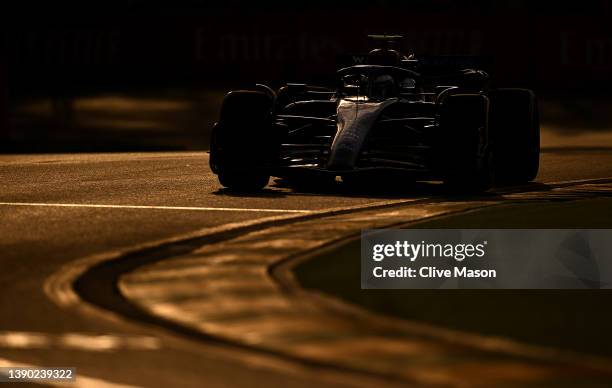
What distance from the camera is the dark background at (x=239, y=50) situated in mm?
30969

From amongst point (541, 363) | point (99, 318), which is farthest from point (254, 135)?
point (541, 363)

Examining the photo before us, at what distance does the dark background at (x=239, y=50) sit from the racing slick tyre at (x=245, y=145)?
14678mm

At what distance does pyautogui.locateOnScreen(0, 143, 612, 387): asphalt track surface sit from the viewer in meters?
6.46

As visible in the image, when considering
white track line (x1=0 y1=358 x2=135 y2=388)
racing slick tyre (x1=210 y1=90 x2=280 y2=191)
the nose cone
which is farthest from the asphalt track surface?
the nose cone

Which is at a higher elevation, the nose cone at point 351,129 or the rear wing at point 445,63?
the rear wing at point 445,63

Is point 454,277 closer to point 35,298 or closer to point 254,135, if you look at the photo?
point 35,298

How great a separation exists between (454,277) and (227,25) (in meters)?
23.5

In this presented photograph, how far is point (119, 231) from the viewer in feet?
35.8

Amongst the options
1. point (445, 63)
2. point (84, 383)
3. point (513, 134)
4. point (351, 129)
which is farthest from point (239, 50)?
point (84, 383)

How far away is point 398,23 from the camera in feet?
104

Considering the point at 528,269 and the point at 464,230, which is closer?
the point at 528,269

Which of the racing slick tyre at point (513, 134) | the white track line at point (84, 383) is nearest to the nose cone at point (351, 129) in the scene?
the racing slick tyre at point (513, 134)

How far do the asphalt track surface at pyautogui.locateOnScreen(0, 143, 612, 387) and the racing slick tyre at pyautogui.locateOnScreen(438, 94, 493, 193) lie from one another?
369 millimetres

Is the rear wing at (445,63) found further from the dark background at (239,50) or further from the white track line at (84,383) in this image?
the dark background at (239,50)
